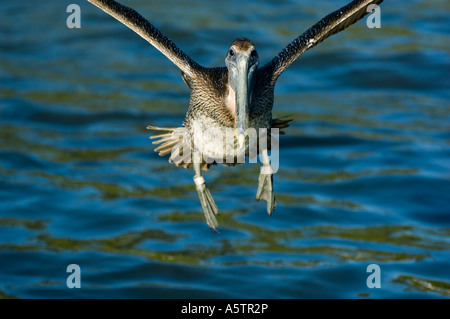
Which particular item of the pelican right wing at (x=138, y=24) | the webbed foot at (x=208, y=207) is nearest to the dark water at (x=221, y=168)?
the webbed foot at (x=208, y=207)

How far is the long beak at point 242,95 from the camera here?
9383mm

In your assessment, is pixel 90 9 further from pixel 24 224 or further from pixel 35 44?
pixel 24 224

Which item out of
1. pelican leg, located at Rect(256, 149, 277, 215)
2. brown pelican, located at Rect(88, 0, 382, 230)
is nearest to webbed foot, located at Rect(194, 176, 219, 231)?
brown pelican, located at Rect(88, 0, 382, 230)

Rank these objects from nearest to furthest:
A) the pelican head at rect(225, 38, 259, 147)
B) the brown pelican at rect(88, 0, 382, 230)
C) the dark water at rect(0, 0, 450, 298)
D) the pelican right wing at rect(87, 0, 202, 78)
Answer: the pelican head at rect(225, 38, 259, 147) → the brown pelican at rect(88, 0, 382, 230) → the pelican right wing at rect(87, 0, 202, 78) → the dark water at rect(0, 0, 450, 298)

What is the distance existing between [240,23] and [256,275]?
507 inches

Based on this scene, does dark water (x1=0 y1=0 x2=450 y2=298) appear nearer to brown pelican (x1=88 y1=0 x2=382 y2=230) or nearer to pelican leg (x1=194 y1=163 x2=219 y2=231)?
pelican leg (x1=194 y1=163 x2=219 y2=231)

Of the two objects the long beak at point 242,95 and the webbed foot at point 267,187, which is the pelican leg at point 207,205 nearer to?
the webbed foot at point 267,187

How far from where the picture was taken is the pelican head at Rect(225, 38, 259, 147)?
9.38m

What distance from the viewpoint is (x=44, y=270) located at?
1823cm

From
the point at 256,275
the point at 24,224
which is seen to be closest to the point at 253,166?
the point at 256,275

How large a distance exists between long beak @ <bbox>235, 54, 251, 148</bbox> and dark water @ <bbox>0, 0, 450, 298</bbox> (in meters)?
8.15

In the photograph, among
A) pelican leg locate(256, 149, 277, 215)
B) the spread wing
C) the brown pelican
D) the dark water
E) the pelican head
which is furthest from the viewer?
the dark water

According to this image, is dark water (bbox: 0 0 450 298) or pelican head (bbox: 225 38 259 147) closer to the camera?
pelican head (bbox: 225 38 259 147)

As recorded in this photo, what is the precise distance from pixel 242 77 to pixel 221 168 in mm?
12003
